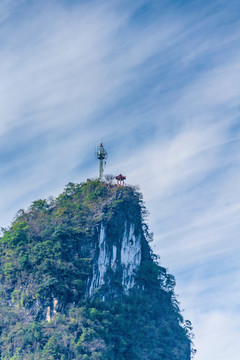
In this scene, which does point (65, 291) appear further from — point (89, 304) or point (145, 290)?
point (145, 290)

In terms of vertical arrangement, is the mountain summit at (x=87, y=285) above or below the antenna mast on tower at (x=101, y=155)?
below

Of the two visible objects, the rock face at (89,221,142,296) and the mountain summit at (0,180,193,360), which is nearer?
the mountain summit at (0,180,193,360)

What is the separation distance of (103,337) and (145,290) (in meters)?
9.65

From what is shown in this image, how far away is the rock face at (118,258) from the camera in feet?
149

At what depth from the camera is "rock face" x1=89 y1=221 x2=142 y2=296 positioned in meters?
45.4

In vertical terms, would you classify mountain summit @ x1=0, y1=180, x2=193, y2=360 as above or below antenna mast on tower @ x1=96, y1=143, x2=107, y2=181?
below

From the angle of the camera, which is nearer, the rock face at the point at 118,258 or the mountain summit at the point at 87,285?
the mountain summit at the point at 87,285

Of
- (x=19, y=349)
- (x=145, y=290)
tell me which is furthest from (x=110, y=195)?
(x=19, y=349)

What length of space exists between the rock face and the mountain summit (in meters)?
0.07

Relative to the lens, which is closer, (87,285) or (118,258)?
(87,285)

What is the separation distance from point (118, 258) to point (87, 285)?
428 centimetres

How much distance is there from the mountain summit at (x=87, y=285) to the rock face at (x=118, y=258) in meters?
0.07

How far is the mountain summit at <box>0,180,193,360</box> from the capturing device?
1604 inches

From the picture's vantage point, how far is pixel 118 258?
47719mm
